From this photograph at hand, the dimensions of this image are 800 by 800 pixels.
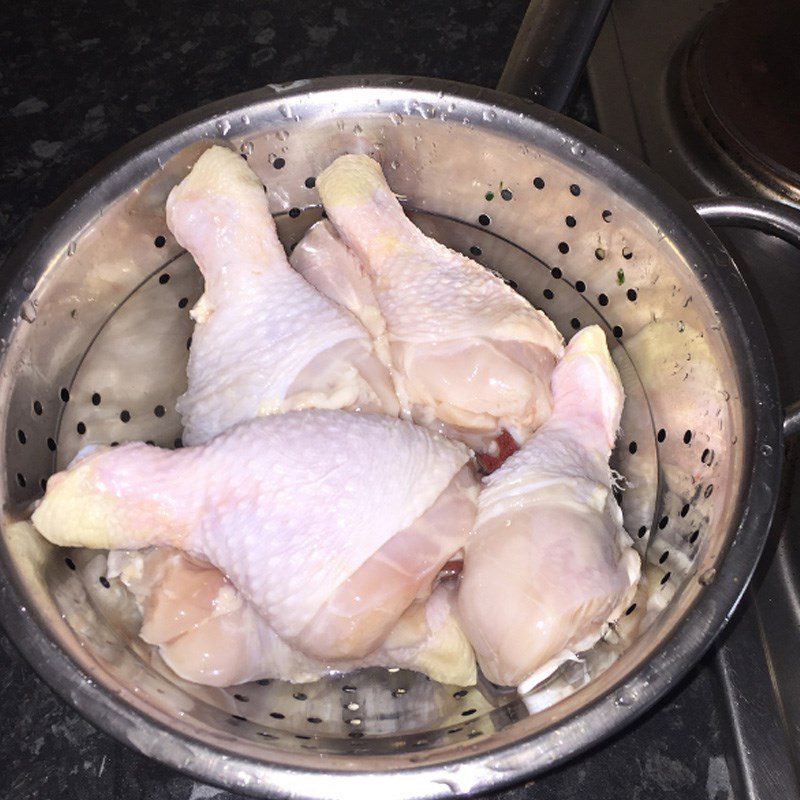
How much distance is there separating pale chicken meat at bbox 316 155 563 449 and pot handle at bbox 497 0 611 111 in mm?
205

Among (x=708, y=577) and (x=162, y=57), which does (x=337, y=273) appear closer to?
(x=708, y=577)

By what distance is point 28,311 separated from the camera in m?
0.91

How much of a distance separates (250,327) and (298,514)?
0.76 ft

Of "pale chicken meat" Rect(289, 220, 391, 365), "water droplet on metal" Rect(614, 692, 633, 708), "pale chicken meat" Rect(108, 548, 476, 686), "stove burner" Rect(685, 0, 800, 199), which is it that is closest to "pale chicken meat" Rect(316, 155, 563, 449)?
"pale chicken meat" Rect(289, 220, 391, 365)

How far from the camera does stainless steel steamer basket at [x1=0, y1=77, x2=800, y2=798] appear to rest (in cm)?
73

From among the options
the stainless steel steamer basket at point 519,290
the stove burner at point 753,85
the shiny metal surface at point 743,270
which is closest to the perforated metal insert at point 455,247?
the stainless steel steamer basket at point 519,290

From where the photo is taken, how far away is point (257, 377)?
940mm

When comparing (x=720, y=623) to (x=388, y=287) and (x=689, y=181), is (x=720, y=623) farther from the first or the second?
(x=689, y=181)

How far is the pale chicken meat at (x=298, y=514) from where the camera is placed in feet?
2.76

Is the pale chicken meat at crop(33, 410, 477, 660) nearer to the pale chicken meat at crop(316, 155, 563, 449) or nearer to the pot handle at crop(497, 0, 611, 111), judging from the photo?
the pale chicken meat at crop(316, 155, 563, 449)

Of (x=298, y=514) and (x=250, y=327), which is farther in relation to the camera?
(x=250, y=327)

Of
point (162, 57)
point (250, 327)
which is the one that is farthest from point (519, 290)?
point (162, 57)

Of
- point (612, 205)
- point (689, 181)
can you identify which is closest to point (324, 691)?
point (612, 205)

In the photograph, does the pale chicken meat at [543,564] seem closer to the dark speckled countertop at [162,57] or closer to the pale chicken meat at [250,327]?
the pale chicken meat at [250,327]
